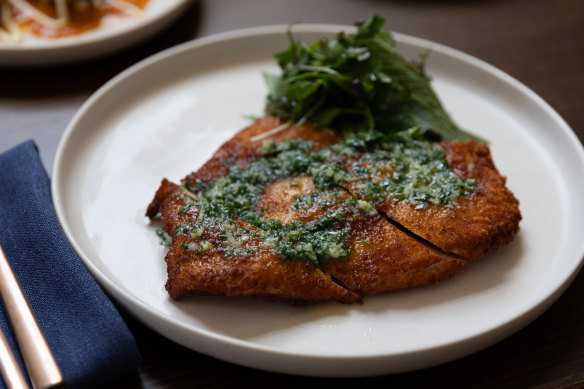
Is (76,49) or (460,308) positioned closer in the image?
(460,308)

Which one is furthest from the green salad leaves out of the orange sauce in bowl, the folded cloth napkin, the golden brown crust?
the orange sauce in bowl

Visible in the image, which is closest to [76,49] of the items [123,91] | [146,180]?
[123,91]

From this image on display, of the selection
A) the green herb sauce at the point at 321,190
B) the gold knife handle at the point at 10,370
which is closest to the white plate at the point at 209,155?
the green herb sauce at the point at 321,190

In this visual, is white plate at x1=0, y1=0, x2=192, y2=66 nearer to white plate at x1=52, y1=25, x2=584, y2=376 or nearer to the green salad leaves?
white plate at x1=52, y1=25, x2=584, y2=376

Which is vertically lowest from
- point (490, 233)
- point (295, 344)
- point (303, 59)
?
point (295, 344)

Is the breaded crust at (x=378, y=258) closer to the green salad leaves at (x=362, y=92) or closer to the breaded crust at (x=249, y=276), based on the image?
the breaded crust at (x=249, y=276)

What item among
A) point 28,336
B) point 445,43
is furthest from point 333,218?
point 445,43

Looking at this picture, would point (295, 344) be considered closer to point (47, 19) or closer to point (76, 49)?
point (76, 49)
